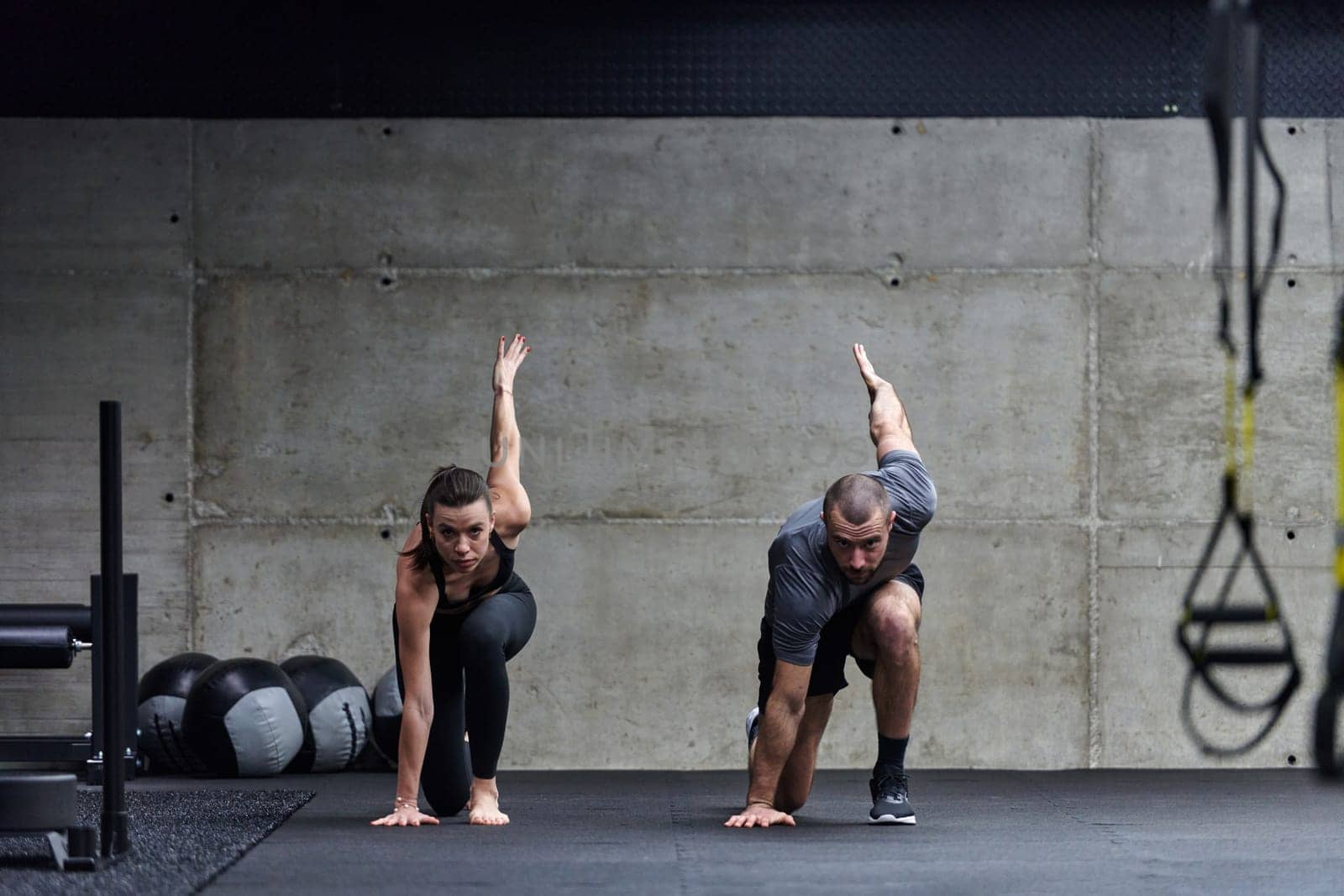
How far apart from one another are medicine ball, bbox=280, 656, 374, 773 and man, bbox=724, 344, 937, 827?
164 cm

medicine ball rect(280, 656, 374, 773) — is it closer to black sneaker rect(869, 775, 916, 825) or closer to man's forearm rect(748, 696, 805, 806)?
man's forearm rect(748, 696, 805, 806)

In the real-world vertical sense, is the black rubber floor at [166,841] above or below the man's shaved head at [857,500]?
below

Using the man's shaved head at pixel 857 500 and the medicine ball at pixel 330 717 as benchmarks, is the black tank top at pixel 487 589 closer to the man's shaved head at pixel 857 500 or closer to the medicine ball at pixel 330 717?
the man's shaved head at pixel 857 500

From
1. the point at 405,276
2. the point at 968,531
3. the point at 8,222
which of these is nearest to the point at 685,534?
the point at 968,531

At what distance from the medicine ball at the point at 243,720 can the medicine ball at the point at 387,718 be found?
27cm

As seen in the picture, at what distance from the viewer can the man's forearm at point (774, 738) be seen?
11.9ft

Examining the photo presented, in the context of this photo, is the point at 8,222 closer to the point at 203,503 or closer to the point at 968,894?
the point at 203,503

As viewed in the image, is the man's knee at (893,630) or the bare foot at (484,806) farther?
the bare foot at (484,806)

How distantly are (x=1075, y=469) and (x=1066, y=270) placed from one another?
72cm

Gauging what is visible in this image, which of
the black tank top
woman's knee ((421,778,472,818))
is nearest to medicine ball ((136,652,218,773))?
woman's knee ((421,778,472,818))

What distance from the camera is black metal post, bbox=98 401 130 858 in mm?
3148

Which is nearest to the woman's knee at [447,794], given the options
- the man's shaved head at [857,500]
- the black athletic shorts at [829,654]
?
the black athletic shorts at [829,654]

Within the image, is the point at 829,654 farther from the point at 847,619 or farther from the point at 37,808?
the point at 37,808

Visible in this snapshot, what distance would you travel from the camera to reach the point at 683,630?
18.4ft
